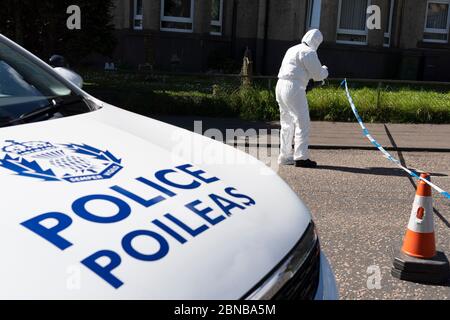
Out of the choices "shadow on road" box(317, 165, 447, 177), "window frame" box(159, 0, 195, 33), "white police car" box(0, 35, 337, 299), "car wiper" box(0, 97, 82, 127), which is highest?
"window frame" box(159, 0, 195, 33)

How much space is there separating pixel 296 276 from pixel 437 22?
20.8m

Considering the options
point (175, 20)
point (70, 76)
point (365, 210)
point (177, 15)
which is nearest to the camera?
point (70, 76)

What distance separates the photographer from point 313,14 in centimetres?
1961

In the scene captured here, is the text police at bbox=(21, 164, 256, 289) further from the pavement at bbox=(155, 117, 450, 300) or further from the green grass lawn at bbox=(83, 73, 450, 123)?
the green grass lawn at bbox=(83, 73, 450, 123)

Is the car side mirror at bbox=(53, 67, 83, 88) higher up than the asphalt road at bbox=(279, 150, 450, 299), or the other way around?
the car side mirror at bbox=(53, 67, 83, 88)

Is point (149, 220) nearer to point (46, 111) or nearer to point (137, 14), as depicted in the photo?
point (46, 111)

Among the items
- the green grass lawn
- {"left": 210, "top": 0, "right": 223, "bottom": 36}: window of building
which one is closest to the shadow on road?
the green grass lawn

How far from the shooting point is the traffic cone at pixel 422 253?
13.2 feet

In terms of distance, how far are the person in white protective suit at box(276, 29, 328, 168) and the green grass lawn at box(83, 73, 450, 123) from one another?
373cm

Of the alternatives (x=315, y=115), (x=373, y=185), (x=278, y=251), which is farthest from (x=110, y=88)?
(x=278, y=251)

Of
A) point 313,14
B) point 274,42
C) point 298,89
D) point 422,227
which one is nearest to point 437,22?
point 313,14

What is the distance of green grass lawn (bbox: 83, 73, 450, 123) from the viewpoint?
11.9 meters

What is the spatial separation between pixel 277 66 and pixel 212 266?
732 inches
